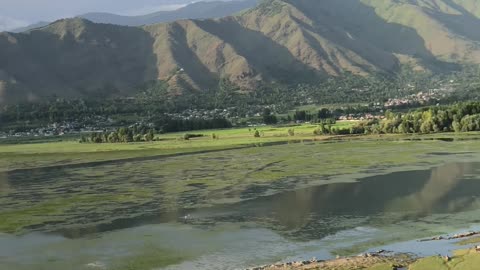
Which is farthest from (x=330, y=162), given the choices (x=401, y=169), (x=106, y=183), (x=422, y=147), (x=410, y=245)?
(x=410, y=245)

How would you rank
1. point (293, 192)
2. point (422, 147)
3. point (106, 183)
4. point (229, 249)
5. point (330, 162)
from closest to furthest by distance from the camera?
point (229, 249)
point (293, 192)
point (106, 183)
point (330, 162)
point (422, 147)

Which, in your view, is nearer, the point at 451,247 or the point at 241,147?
the point at 451,247

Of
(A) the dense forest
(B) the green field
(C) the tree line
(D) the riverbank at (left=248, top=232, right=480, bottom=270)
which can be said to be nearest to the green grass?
(D) the riverbank at (left=248, top=232, right=480, bottom=270)

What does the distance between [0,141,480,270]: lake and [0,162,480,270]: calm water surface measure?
96 mm

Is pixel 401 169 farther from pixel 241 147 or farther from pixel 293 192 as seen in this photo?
pixel 241 147

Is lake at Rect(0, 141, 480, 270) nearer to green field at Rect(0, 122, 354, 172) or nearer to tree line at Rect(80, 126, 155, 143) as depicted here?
green field at Rect(0, 122, 354, 172)

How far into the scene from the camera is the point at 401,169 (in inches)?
3342

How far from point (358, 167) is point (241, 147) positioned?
55531 mm

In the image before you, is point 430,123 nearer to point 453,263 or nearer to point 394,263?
point 394,263

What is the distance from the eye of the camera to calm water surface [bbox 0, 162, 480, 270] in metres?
40.6

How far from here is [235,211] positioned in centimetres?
5744

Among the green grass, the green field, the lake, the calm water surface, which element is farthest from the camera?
the green field

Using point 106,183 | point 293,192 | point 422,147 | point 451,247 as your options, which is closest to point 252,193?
point 293,192

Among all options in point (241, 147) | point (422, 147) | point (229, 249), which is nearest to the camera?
point (229, 249)
